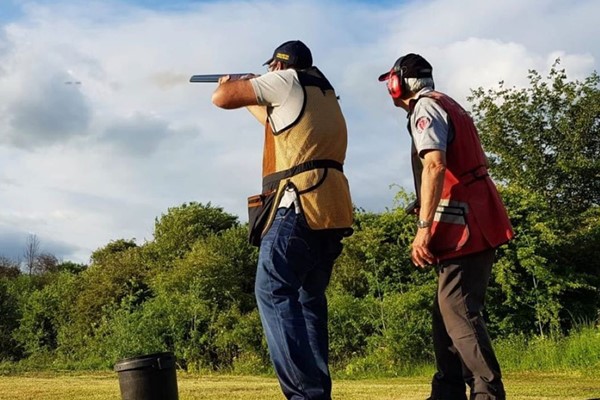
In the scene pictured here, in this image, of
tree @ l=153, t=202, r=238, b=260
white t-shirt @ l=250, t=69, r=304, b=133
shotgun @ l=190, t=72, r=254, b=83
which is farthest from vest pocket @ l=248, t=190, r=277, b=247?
tree @ l=153, t=202, r=238, b=260

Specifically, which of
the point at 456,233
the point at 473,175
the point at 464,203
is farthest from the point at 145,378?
the point at 473,175

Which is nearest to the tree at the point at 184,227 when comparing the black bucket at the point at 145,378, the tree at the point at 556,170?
the tree at the point at 556,170

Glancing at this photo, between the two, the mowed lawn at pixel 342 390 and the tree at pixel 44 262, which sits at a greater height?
the tree at pixel 44 262

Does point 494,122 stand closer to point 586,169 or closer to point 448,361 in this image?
point 586,169

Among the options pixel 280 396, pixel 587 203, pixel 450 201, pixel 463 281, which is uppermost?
pixel 587 203

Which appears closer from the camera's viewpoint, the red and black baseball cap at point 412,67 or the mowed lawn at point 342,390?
the red and black baseball cap at point 412,67

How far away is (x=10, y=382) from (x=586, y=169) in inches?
668

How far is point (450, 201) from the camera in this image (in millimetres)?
4445

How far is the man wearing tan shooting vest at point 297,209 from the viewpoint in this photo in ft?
13.0

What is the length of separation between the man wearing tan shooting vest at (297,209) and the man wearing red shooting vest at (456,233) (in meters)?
0.44

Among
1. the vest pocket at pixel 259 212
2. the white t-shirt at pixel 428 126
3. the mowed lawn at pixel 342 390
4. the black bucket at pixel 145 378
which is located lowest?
the mowed lawn at pixel 342 390

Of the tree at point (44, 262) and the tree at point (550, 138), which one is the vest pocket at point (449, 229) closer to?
the tree at point (550, 138)

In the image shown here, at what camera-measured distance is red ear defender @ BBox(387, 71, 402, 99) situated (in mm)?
4723

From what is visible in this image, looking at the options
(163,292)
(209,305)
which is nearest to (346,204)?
(209,305)
